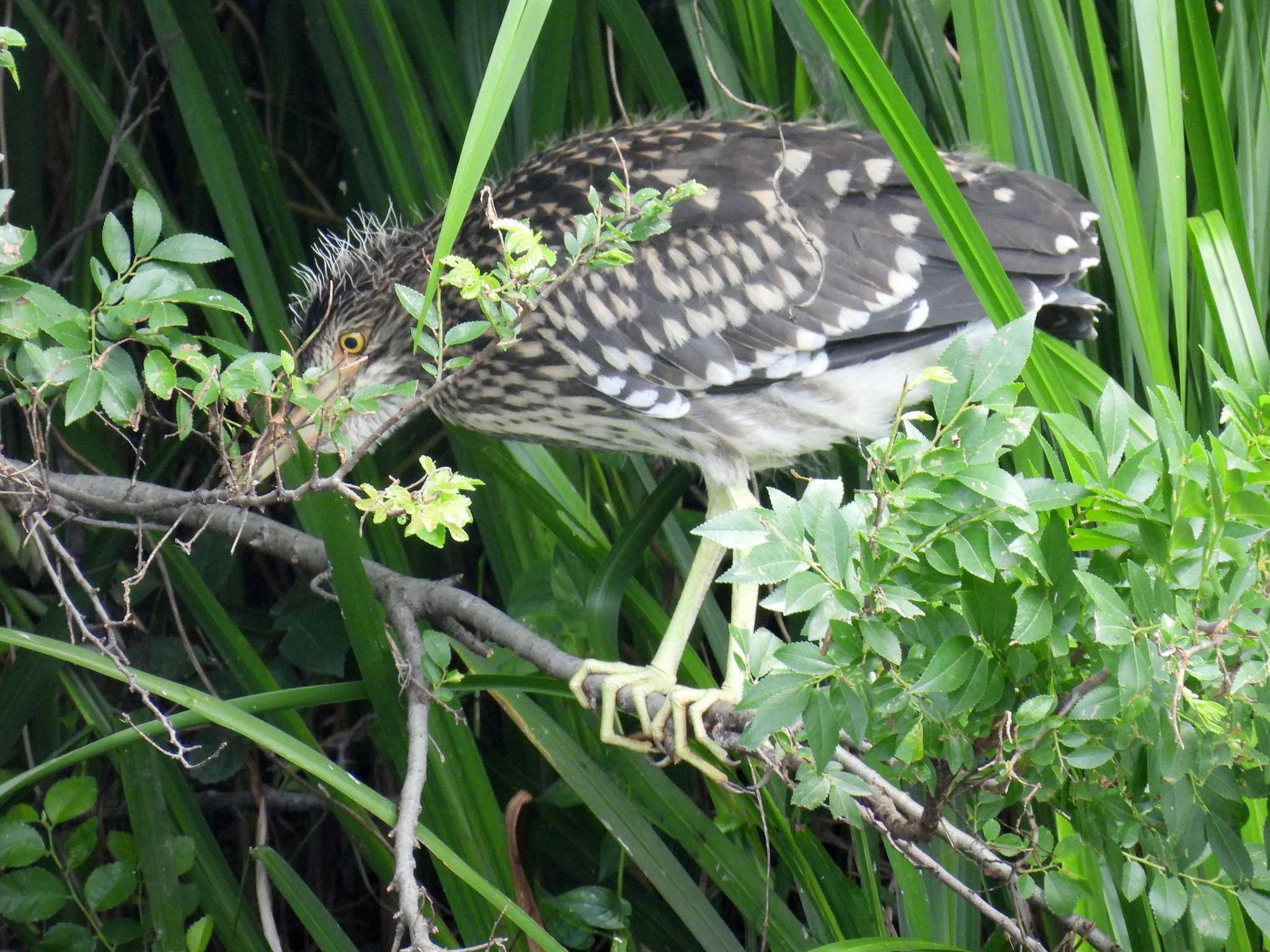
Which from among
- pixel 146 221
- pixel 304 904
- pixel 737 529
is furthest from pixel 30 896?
pixel 737 529

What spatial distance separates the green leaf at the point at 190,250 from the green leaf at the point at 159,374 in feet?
0.29

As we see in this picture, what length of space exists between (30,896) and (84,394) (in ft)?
3.24

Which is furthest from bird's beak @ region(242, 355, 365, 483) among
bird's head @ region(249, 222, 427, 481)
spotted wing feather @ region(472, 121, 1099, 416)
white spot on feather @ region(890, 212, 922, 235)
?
white spot on feather @ region(890, 212, 922, 235)

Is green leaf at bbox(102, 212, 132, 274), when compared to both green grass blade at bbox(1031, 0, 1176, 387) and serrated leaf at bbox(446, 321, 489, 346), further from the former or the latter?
green grass blade at bbox(1031, 0, 1176, 387)

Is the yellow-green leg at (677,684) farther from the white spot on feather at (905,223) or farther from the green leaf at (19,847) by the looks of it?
the green leaf at (19,847)

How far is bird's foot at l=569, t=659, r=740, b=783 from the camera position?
1698mm

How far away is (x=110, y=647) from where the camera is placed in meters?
1.32

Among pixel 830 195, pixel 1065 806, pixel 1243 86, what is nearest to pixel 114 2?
pixel 830 195

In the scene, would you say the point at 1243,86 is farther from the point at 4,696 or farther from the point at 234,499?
the point at 4,696

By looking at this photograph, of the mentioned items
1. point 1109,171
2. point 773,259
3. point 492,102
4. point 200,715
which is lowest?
point 200,715

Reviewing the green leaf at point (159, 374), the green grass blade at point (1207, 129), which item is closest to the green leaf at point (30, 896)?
the green leaf at point (159, 374)

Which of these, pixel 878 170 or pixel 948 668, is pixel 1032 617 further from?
pixel 878 170

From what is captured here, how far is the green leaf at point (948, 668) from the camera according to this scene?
3.02ft

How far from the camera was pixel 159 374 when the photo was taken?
1.11 metres
